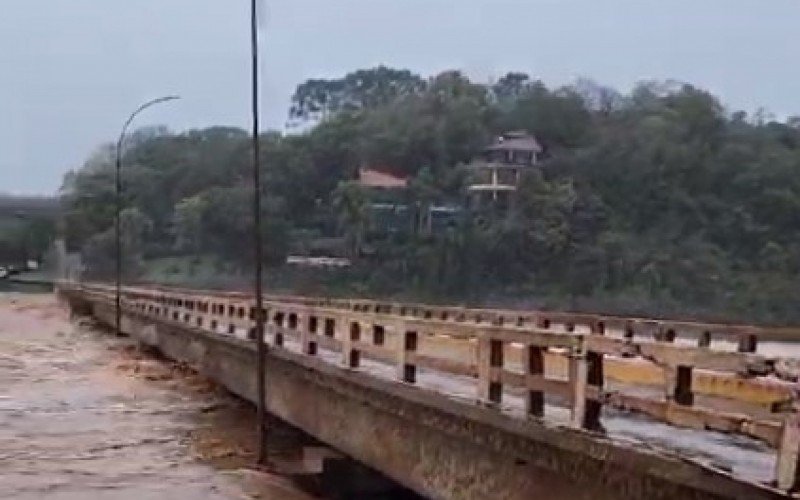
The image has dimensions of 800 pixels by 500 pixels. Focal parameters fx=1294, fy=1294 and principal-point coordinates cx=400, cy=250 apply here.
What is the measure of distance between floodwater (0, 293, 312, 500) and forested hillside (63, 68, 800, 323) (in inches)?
823

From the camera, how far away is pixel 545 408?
36.6 ft

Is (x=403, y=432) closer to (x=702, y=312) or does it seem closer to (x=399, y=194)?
(x=702, y=312)

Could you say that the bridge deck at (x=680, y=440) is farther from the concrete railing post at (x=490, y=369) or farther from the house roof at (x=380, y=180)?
the house roof at (x=380, y=180)

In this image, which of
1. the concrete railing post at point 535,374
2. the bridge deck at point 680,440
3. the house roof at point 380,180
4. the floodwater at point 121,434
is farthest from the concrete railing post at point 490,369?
the house roof at point 380,180

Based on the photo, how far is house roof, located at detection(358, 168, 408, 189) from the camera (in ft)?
266

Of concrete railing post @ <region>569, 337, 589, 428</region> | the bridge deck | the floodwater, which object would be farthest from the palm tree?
concrete railing post @ <region>569, 337, 589, 428</region>

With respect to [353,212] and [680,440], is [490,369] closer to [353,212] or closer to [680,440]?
[680,440]

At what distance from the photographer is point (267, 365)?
2250 cm

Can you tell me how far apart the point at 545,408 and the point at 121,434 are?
45.3 feet

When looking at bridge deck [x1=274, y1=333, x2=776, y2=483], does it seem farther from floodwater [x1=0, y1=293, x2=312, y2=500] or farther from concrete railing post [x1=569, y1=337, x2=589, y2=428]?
floodwater [x1=0, y1=293, x2=312, y2=500]

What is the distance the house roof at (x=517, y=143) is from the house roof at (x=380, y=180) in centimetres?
602

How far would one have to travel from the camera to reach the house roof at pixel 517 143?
75562 millimetres

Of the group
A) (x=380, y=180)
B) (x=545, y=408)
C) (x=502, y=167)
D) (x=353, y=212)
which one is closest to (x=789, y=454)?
(x=545, y=408)

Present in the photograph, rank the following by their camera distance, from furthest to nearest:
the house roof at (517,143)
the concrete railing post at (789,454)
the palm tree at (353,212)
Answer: the palm tree at (353,212)
the house roof at (517,143)
the concrete railing post at (789,454)
